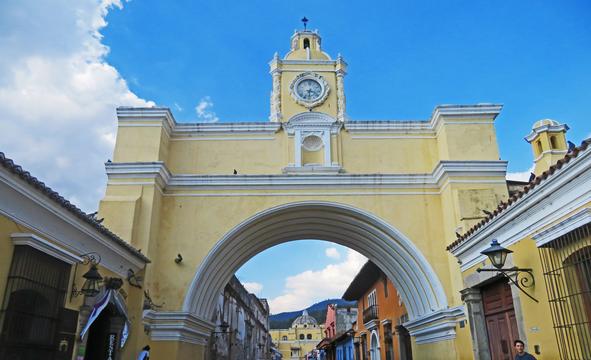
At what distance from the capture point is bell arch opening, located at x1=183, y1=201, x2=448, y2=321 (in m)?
11.1

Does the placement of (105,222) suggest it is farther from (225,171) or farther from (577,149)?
(577,149)

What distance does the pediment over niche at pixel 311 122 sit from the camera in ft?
39.7

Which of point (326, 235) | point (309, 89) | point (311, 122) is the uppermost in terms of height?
point (309, 89)

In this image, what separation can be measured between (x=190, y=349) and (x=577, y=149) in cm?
895

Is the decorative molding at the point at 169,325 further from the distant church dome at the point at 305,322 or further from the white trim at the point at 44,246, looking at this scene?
the distant church dome at the point at 305,322

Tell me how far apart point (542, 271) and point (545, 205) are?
80cm

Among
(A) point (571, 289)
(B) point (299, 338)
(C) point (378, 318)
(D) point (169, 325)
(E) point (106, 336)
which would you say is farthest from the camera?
(B) point (299, 338)

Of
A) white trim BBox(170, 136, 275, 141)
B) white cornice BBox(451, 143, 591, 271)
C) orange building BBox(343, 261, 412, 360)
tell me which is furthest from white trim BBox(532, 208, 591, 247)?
orange building BBox(343, 261, 412, 360)

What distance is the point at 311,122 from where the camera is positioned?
12.1 m

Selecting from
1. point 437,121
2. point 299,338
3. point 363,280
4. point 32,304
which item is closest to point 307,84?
point 437,121

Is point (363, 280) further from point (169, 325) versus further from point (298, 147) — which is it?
point (169, 325)

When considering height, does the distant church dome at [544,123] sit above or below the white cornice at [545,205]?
above

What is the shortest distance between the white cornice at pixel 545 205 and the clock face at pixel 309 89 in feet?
19.9

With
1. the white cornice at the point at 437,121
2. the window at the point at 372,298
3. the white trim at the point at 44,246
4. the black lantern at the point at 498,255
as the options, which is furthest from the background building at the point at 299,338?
the black lantern at the point at 498,255
